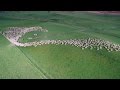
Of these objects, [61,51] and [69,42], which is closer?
[61,51]

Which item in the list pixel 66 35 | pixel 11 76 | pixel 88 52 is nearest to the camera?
pixel 11 76

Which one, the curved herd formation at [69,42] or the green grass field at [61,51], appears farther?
the curved herd formation at [69,42]

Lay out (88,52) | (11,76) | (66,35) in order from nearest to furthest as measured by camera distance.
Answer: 1. (11,76)
2. (88,52)
3. (66,35)

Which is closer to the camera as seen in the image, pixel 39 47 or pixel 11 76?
pixel 11 76

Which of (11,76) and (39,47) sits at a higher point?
(39,47)

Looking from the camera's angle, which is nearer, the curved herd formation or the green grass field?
the green grass field
